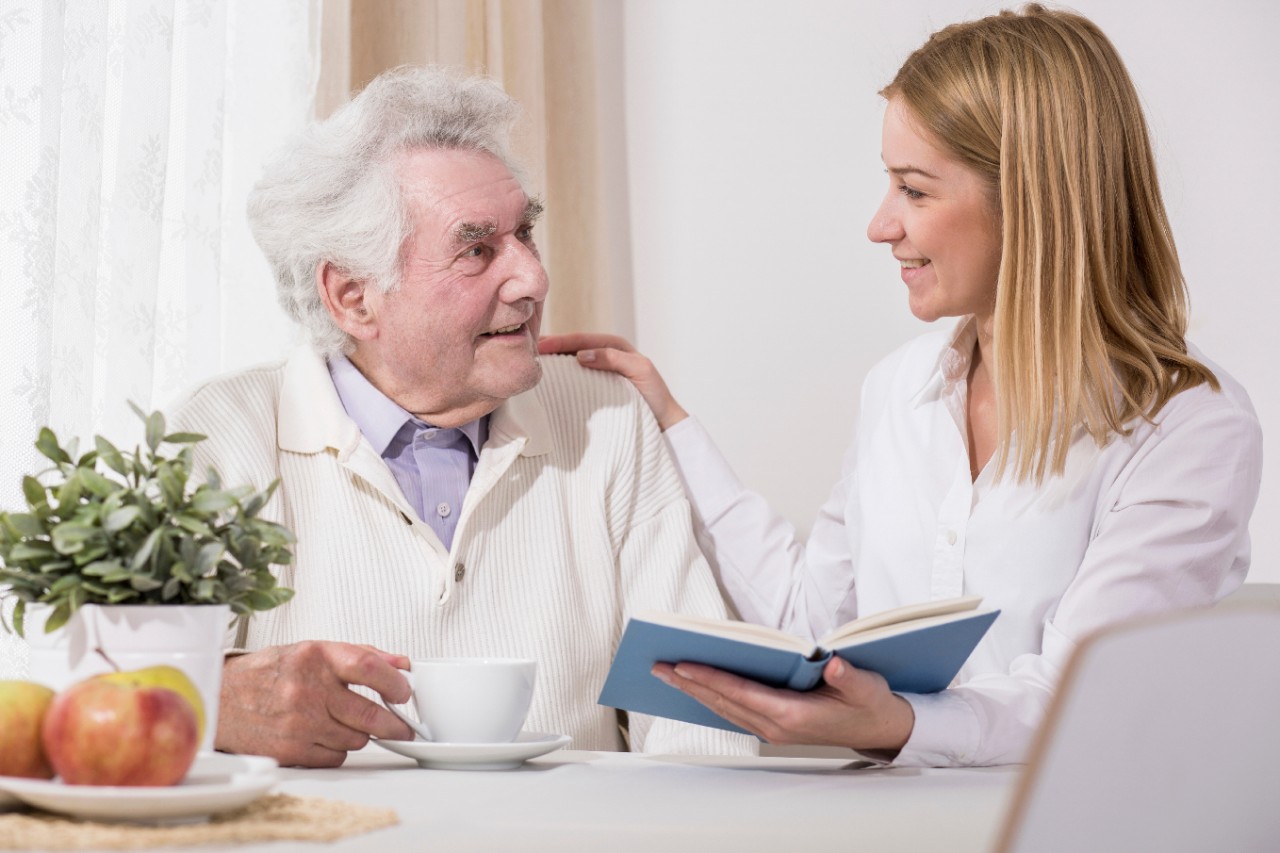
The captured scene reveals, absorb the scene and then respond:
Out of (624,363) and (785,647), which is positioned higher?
(624,363)

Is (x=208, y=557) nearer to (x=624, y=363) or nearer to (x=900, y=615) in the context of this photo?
(x=900, y=615)

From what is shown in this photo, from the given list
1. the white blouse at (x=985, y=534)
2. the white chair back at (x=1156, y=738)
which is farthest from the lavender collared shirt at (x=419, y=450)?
the white chair back at (x=1156, y=738)

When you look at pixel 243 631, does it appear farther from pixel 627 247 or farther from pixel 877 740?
pixel 627 247

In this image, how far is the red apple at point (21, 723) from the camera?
869 millimetres

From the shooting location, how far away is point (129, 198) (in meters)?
1.83

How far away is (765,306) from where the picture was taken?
8.68 feet

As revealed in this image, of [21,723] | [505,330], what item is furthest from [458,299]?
[21,723]

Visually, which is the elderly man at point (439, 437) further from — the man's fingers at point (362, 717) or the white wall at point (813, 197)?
the white wall at point (813, 197)

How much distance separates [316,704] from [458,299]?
26.8 inches

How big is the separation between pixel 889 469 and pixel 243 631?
90 cm

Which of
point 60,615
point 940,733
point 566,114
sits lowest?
point 940,733

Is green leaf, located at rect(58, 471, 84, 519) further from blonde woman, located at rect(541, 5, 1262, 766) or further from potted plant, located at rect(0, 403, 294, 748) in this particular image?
blonde woman, located at rect(541, 5, 1262, 766)

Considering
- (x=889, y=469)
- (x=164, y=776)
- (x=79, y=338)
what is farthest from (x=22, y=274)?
(x=889, y=469)

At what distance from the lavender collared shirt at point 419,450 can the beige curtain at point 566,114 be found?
2.70 ft
